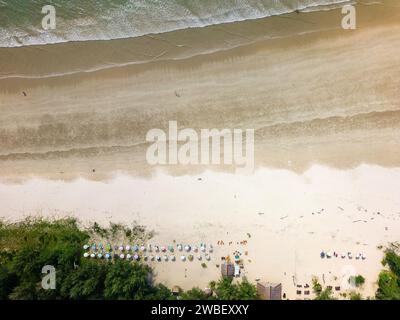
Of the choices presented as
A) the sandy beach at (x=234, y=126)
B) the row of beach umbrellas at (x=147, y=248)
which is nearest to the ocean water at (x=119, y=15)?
the sandy beach at (x=234, y=126)

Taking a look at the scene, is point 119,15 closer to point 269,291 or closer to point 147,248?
point 147,248

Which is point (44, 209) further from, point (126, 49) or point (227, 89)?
point (227, 89)

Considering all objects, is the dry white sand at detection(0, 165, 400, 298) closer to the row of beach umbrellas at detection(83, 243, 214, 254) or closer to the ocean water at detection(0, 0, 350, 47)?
the row of beach umbrellas at detection(83, 243, 214, 254)

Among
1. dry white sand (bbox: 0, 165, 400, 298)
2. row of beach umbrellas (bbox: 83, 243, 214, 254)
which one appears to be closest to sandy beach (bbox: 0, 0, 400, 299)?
dry white sand (bbox: 0, 165, 400, 298)

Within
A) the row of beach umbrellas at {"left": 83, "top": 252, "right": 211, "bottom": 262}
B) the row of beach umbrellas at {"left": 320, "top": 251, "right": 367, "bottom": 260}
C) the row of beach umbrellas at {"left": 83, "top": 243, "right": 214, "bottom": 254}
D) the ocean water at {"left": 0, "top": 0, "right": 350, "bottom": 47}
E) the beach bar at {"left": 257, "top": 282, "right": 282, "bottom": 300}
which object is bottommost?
the beach bar at {"left": 257, "top": 282, "right": 282, "bottom": 300}

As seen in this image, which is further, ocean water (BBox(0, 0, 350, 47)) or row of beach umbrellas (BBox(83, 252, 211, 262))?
ocean water (BBox(0, 0, 350, 47))
